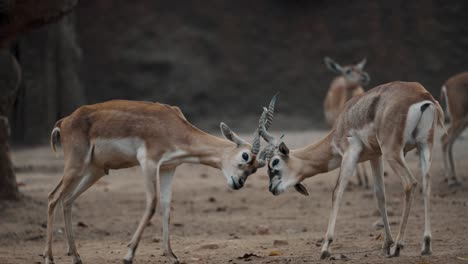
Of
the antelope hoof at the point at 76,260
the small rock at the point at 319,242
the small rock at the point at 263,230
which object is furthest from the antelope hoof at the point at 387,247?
the antelope hoof at the point at 76,260

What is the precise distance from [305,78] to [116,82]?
5.03 m

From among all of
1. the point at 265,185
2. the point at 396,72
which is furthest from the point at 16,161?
the point at 396,72

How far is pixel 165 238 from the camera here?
7.30m

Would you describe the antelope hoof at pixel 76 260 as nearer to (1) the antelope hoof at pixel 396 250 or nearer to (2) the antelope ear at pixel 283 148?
(2) the antelope ear at pixel 283 148

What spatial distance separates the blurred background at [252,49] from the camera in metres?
20.4

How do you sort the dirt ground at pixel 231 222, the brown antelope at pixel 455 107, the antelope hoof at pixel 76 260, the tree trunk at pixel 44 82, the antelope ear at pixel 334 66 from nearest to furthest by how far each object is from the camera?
the antelope hoof at pixel 76 260 → the dirt ground at pixel 231 222 → the brown antelope at pixel 455 107 → the antelope ear at pixel 334 66 → the tree trunk at pixel 44 82

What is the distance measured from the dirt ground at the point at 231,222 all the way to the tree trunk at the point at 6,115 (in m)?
0.21

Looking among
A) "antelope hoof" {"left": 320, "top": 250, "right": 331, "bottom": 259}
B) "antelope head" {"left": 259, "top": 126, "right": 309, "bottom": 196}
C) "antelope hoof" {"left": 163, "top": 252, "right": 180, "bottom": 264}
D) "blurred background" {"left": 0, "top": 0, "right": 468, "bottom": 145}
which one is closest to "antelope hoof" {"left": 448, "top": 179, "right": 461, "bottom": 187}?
"antelope head" {"left": 259, "top": 126, "right": 309, "bottom": 196}

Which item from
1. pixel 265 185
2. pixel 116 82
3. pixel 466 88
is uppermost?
pixel 116 82

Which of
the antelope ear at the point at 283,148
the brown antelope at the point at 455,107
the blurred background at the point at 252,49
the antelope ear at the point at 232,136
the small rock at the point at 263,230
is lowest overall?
the small rock at the point at 263,230

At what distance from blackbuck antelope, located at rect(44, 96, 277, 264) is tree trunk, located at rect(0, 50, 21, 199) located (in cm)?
241

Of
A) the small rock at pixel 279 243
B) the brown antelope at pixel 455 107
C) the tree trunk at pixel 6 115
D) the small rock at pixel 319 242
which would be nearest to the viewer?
the small rock at pixel 319 242

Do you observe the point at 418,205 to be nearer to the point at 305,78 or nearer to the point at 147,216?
the point at 147,216

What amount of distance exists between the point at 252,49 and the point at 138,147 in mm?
14066
